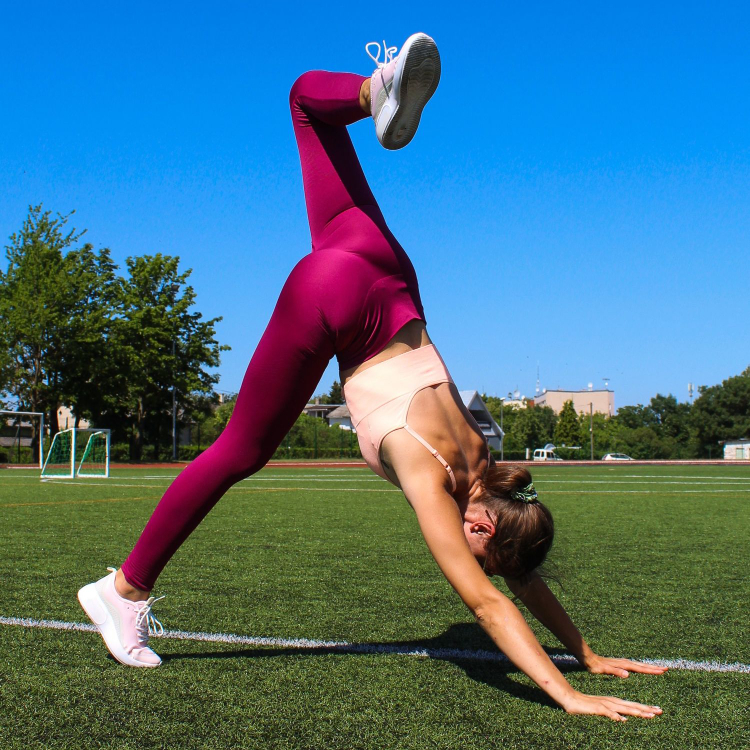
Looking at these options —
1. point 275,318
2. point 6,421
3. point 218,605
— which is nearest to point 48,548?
point 218,605

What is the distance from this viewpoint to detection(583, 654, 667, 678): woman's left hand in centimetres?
277

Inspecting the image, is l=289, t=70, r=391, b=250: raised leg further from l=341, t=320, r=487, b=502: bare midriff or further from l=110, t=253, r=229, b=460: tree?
l=110, t=253, r=229, b=460: tree

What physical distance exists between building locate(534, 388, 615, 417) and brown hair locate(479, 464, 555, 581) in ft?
456

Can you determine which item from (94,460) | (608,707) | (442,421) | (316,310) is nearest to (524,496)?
(442,421)

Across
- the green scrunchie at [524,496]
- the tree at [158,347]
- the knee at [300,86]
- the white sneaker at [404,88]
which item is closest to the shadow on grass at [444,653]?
the green scrunchie at [524,496]

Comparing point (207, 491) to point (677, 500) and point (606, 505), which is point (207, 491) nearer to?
point (606, 505)

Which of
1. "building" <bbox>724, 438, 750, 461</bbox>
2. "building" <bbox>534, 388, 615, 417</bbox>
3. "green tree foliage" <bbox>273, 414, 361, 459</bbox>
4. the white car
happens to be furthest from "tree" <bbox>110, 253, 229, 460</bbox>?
"building" <bbox>534, 388, 615, 417</bbox>

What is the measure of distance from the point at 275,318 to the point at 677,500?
1066 cm

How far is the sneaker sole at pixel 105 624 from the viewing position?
2.82 m

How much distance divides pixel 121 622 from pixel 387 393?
1.30 metres

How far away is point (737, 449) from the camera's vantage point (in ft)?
227

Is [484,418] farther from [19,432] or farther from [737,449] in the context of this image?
[19,432]

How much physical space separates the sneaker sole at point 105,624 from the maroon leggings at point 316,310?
6.2 inches

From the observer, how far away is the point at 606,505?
11.0 metres
